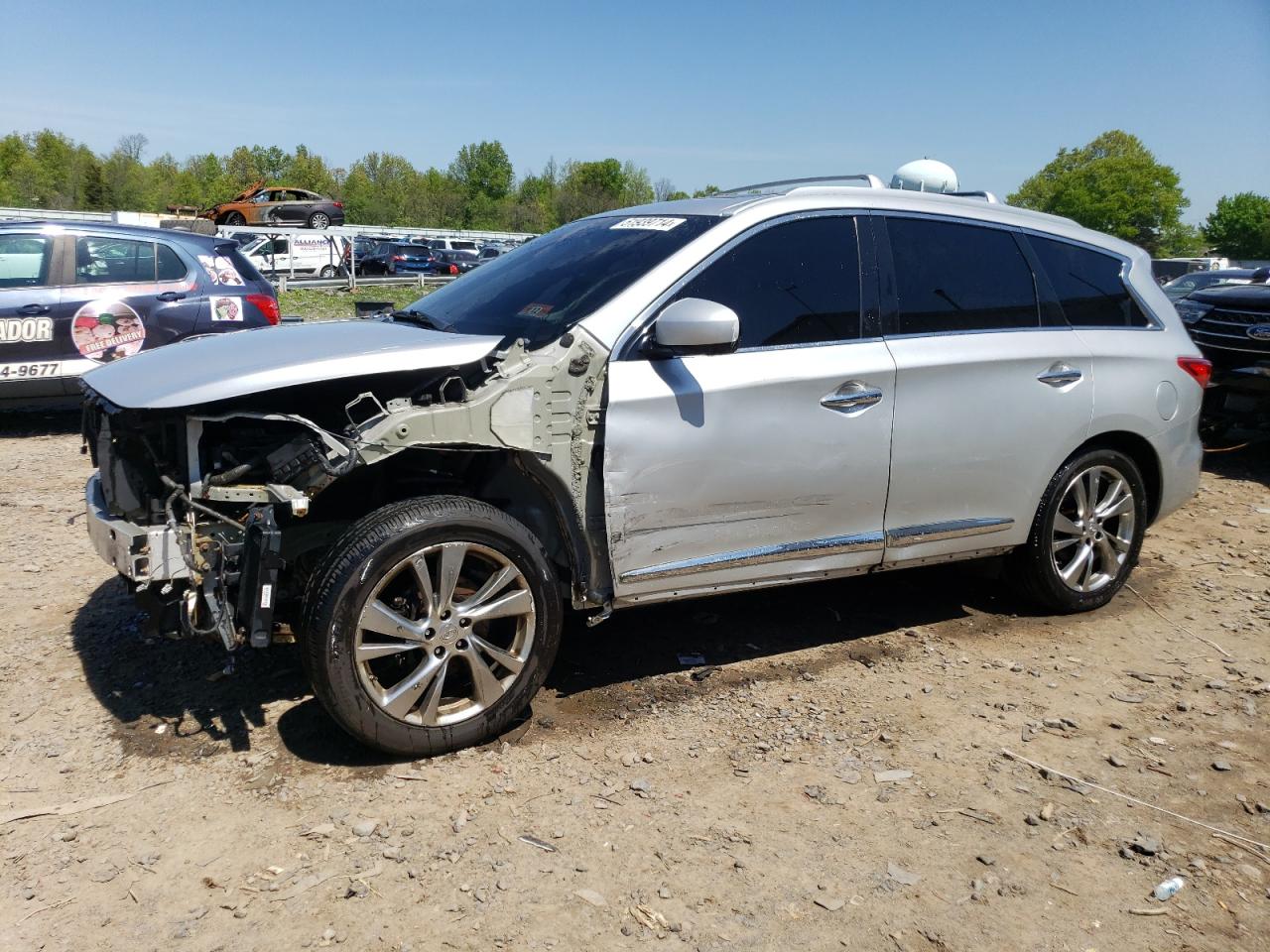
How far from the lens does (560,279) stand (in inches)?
163

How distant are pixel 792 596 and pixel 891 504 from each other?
3.58 feet

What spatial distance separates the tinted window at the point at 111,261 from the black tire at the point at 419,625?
20.2ft

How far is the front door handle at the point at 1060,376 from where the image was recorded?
454 centimetres

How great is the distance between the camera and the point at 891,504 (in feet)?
13.9

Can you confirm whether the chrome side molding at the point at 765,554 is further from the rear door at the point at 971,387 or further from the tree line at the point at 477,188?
the tree line at the point at 477,188

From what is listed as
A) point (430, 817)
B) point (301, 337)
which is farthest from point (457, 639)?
point (301, 337)

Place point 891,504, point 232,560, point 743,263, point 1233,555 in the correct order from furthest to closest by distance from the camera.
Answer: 1. point 1233,555
2. point 891,504
3. point 743,263
4. point 232,560

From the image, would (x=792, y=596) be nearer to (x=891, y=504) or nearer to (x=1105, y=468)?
(x=891, y=504)

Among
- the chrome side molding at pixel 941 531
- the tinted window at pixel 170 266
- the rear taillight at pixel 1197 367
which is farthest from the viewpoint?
the tinted window at pixel 170 266

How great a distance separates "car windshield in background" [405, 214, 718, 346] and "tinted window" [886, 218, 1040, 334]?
2.92 ft

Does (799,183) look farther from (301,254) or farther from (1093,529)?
(301,254)

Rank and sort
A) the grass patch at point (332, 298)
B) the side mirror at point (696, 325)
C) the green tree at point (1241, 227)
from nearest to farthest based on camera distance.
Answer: the side mirror at point (696, 325)
the grass patch at point (332, 298)
the green tree at point (1241, 227)

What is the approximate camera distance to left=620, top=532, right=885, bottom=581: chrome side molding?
3.78 m

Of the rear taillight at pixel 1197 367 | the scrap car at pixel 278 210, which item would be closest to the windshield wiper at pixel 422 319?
the rear taillight at pixel 1197 367
